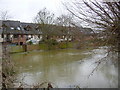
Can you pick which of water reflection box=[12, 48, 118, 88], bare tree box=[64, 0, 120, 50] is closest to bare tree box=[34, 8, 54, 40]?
water reflection box=[12, 48, 118, 88]

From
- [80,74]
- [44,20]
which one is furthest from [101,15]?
[44,20]

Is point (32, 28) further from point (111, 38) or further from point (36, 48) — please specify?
point (111, 38)

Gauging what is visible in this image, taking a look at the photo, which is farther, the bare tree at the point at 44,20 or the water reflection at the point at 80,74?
the bare tree at the point at 44,20

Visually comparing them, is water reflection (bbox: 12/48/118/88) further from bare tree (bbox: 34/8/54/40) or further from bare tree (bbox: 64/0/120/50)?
bare tree (bbox: 34/8/54/40)

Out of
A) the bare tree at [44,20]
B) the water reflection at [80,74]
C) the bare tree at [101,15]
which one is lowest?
the water reflection at [80,74]

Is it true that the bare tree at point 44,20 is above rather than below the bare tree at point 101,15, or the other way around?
above

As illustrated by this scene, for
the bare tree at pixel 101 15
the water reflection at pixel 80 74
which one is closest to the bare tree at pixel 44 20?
the water reflection at pixel 80 74

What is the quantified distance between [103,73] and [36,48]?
917cm

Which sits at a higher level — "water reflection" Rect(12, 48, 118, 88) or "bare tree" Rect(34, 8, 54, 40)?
"bare tree" Rect(34, 8, 54, 40)

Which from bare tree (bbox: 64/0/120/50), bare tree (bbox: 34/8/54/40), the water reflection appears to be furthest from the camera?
bare tree (bbox: 34/8/54/40)

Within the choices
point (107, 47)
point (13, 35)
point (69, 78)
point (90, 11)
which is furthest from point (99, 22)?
point (13, 35)

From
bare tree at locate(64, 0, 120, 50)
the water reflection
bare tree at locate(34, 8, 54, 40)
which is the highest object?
bare tree at locate(34, 8, 54, 40)

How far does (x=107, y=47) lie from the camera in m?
1.56

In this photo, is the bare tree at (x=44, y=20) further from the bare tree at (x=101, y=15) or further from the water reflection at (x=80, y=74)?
the bare tree at (x=101, y=15)
